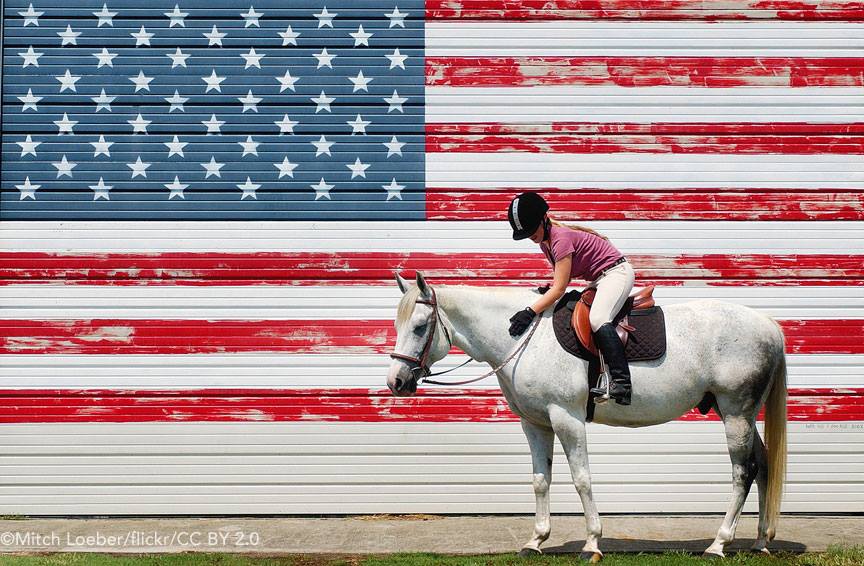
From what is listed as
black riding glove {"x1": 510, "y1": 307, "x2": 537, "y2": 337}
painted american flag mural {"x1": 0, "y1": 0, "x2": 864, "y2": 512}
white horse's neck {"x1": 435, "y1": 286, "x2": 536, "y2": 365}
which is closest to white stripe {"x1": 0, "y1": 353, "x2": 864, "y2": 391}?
painted american flag mural {"x1": 0, "y1": 0, "x2": 864, "y2": 512}

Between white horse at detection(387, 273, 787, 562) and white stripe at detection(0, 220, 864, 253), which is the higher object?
white stripe at detection(0, 220, 864, 253)

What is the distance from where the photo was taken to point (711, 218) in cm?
791

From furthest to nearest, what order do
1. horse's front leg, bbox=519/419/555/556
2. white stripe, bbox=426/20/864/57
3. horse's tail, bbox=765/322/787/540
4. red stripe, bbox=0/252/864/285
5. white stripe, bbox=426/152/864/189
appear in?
white stripe, bbox=426/20/864/57
white stripe, bbox=426/152/864/189
red stripe, bbox=0/252/864/285
horse's tail, bbox=765/322/787/540
horse's front leg, bbox=519/419/555/556

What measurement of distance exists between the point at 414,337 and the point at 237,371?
2.58m

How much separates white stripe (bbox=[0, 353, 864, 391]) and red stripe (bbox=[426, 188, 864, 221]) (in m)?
1.30

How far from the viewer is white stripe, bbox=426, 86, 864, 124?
8.00m

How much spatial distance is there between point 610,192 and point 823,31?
248cm

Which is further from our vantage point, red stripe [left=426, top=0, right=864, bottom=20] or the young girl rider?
red stripe [left=426, top=0, right=864, bottom=20]

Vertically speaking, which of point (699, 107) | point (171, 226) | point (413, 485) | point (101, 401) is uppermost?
point (699, 107)

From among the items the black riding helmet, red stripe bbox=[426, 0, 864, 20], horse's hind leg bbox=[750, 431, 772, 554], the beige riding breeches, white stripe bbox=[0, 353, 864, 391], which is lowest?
horse's hind leg bbox=[750, 431, 772, 554]

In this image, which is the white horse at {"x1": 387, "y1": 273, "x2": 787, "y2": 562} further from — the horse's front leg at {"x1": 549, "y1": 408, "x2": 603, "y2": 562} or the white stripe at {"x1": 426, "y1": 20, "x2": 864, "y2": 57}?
the white stripe at {"x1": 426, "y1": 20, "x2": 864, "y2": 57}

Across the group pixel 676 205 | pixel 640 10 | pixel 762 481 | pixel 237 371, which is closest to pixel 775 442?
pixel 762 481

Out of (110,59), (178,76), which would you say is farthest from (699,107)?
(110,59)

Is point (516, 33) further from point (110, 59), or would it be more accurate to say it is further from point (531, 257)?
point (110, 59)
